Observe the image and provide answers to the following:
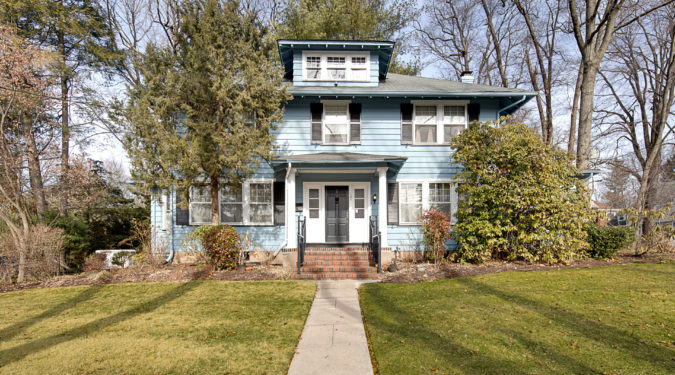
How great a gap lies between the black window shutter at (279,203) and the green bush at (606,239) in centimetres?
884

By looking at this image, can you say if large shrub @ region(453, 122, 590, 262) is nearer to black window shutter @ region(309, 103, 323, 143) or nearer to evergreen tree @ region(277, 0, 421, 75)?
black window shutter @ region(309, 103, 323, 143)

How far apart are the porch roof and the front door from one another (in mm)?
1410

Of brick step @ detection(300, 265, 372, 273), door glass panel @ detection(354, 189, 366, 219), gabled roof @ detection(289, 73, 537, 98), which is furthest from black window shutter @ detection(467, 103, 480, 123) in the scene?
brick step @ detection(300, 265, 372, 273)

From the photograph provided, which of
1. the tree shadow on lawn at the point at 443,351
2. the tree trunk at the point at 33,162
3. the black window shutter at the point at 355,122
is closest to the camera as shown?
the tree shadow on lawn at the point at 443,351

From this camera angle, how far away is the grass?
3840mm

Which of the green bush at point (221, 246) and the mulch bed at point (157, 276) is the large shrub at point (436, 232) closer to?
the mulch bed at point (157, 276)

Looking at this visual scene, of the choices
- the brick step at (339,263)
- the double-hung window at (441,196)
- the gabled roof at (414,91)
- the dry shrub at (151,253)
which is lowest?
the brick step at (339,263)

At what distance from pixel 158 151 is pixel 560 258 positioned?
11.0 meters

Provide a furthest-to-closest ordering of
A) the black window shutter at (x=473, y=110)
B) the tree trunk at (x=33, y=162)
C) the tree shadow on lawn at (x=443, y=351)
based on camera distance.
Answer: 1. the black window shutter at (x=473, y=110)
2. the tree trunk at (x=33, y=162)
3. the tree shadow on lawn at (x=443, y=351)

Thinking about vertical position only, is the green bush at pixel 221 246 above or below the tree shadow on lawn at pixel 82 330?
above

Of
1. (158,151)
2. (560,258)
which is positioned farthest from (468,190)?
(158,151)

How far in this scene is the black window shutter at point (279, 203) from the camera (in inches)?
411

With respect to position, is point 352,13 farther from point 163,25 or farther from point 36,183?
point 36,183

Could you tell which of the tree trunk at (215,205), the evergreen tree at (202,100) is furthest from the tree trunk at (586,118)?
the tree trunk at (215,205)
